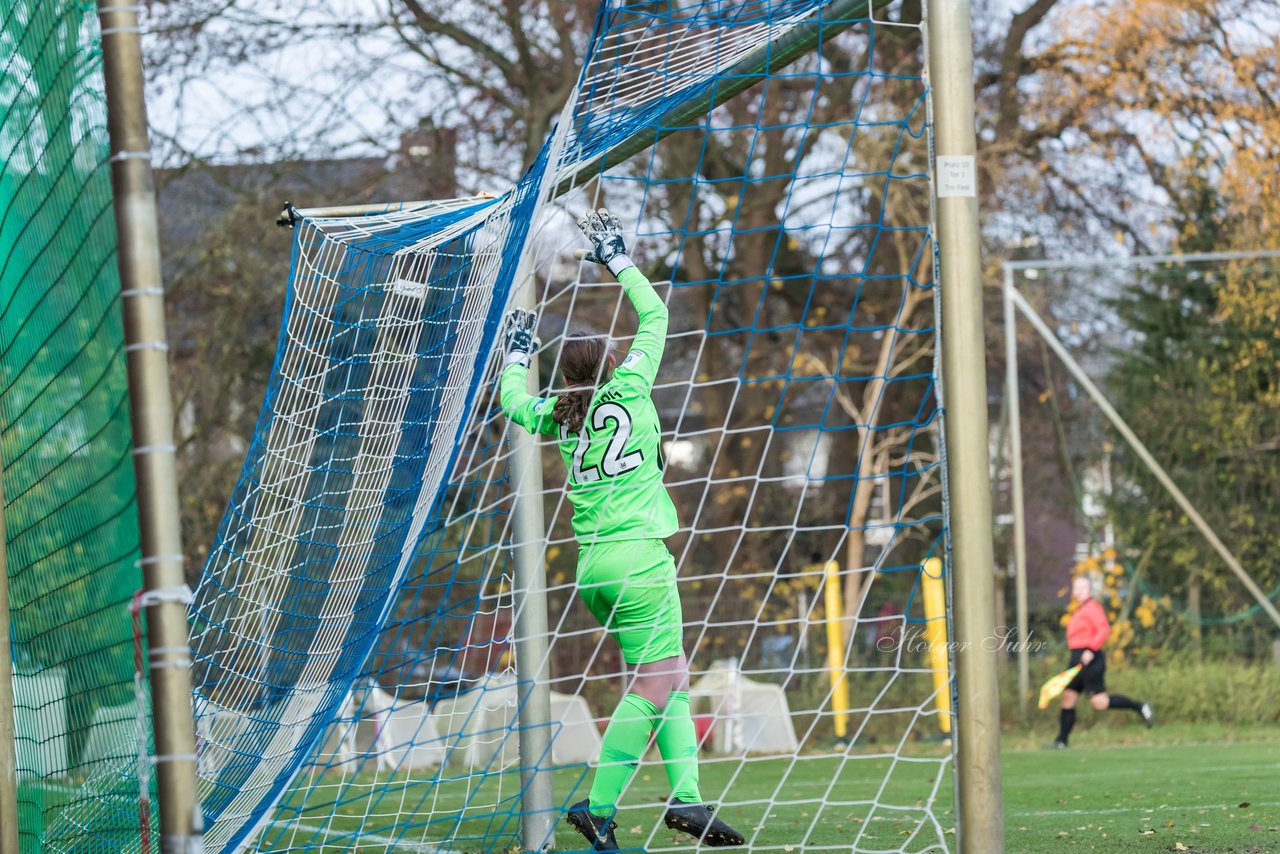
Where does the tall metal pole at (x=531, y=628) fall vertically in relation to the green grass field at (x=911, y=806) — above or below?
above

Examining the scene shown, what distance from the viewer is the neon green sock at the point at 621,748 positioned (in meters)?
4.34

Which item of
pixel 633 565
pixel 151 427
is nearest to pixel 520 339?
pixel 633 565

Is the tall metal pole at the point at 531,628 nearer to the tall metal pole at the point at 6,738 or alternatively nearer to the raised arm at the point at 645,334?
the raised arm at the point at 645,334

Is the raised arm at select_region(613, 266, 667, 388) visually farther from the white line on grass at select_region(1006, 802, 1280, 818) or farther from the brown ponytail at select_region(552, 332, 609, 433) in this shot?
the white line on grass at select_region(1006, 802, 1280, 818)

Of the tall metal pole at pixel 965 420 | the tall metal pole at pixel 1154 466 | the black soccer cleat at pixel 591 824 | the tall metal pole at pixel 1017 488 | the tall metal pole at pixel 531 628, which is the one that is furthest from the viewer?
the tall metal pole at pixel 1154 466

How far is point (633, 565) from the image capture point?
14.4 feet

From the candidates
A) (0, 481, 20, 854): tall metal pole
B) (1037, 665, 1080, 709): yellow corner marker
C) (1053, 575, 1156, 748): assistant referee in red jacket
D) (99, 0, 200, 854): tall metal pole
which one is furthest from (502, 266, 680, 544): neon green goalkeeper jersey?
(1053, 575, 1156, 748): assistant referee in red jacket

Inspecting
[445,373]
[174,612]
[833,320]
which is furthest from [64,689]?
[833,320]

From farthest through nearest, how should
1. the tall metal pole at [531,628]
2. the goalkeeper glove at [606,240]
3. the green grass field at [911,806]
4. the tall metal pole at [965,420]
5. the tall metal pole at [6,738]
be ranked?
1. the tall metal pole at [531,628]
2. the green grass field at [911,806]
3. the goalkeeper glove at [606,240]
4. the tall metal pole at [6,738]
5. the tall metal pole at [965,420]

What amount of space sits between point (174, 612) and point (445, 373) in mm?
2807

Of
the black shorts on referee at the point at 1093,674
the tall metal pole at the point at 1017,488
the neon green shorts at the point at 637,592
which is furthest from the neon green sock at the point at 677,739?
the tall metal pole at the point at 1017,488

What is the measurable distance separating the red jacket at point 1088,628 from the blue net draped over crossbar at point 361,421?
7.49 m

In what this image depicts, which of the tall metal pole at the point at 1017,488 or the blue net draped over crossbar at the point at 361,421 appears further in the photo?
the tall metal pole at the point at 1017,488

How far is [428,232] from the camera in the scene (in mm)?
6094
